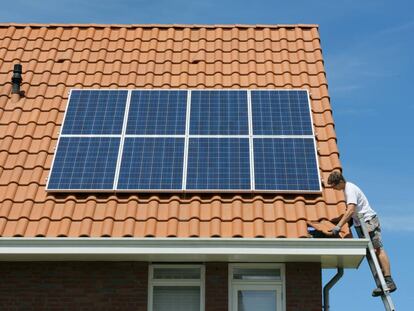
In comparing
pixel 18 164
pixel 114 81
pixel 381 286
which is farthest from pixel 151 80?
pixel 381 286

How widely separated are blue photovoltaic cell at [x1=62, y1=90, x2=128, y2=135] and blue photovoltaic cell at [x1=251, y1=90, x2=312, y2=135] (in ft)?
7.95

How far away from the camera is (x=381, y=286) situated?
12.1 meters

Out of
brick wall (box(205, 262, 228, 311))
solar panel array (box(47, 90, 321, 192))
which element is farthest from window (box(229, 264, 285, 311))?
solar panel array (box(47, 90, 321, 192))

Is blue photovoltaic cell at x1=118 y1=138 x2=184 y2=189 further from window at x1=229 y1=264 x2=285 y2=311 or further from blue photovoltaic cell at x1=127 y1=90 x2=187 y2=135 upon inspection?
window at x1=229 y1=264 x2=285 y2=311

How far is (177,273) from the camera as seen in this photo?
13.4m

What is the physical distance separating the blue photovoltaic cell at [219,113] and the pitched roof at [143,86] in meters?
0.62

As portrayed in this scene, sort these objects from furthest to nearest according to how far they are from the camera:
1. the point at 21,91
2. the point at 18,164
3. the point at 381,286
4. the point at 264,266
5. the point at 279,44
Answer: the point at 279,44
the point at 21,91
the point at 18,164
the point at 264,266
the point at 381,286

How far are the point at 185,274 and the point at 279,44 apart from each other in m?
6.53

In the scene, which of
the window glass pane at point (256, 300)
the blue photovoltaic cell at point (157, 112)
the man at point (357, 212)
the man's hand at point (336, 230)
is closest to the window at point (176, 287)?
the window glass pane at point (256, 300)

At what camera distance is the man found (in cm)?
1251

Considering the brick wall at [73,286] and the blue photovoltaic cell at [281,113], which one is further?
the blue photovoltaic cell at [281,113]

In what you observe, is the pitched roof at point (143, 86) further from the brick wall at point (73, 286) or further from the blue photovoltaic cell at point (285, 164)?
the brick wall at point (73, 286)

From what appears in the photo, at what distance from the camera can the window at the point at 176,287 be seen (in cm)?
1320

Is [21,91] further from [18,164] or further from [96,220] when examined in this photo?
[96,220]
